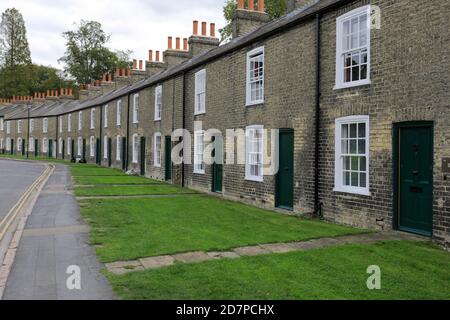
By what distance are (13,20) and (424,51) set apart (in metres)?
84.1

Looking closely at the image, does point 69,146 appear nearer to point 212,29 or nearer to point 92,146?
point 92,146

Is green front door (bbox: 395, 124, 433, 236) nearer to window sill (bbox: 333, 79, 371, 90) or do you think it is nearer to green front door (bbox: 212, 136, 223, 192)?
window sill (bbox: 333, 79, 371, 90)

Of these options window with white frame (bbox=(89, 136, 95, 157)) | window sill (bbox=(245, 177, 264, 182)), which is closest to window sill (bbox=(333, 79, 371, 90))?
window sill (bbox=(245, 177, 264, 182))

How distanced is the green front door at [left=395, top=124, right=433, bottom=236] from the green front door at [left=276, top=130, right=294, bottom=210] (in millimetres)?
4185

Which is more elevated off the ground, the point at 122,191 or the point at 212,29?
the point at 212,29

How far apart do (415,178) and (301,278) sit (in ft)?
14.8

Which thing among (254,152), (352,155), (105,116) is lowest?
(352,155)

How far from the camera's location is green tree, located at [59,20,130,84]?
74625 millimetres

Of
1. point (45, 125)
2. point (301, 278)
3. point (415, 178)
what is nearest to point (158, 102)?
point (415, 178)

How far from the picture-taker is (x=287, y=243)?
29.0 feet

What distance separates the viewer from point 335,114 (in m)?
11.6

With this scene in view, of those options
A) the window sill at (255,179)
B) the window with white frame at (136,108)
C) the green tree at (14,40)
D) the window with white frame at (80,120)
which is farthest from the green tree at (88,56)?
the window sill at (255,179)
